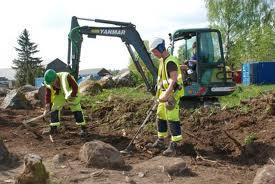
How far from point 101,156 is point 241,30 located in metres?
42.8

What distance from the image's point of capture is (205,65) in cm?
1323

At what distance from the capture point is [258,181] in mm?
5922

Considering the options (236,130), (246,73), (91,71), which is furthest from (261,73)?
(91,71)

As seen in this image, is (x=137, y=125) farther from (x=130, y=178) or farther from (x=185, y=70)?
(x=130, y=178)

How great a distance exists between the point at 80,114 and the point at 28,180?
4067 mm

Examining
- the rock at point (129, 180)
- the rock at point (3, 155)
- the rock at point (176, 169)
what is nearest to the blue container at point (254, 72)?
the rock at point (176, 169)

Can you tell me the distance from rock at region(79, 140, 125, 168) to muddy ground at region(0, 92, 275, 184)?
13 centimetres

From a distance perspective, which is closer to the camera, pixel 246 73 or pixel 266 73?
pixel 266 73

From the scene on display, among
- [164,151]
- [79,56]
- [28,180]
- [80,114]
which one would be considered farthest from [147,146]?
[79,56]

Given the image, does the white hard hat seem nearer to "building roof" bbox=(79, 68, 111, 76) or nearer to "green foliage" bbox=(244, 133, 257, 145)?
"green foliage" bbox=(244, 133, 257, 145)

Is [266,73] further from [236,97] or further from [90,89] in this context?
[236,97]

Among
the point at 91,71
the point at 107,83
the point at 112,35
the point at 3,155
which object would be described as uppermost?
the point at 112,35

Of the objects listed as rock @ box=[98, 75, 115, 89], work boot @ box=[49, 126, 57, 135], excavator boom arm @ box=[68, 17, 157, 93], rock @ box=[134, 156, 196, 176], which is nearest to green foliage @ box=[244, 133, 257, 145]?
→ rock @ box=[134, 156, 196, 176]

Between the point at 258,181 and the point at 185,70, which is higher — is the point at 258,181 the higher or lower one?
the lower one
